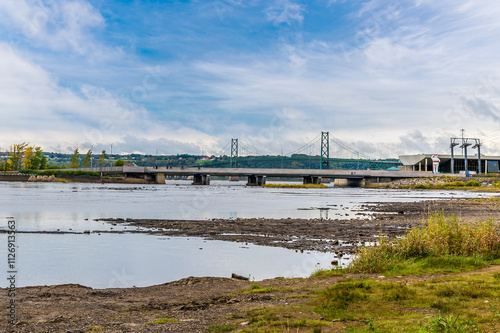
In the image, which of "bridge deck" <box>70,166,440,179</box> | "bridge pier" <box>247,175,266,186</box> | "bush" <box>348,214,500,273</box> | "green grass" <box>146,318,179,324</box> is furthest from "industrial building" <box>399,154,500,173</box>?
"green grass" <box>146,318,179,324</box>

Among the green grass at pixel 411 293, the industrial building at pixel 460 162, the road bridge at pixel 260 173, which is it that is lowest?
the green grass at pixel 411 293

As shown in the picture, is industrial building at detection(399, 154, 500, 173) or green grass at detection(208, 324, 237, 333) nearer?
green grass at detection(208, 324, 237, 333)

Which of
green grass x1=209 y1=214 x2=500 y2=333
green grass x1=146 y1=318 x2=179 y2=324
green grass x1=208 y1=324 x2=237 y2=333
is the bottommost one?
green grass x1=146 y1=318 x2=179 y2=324

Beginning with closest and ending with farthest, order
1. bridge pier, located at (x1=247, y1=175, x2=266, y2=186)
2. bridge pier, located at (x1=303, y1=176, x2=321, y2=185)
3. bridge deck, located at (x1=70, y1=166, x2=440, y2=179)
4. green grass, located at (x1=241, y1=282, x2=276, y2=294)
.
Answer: green grass, located at (x1=241, y1=282, x2=276, y2=294), bridge deck, located at (x1=70, y1=166, x2=440, y2=179), bridge pier, located at (x1=303, y1=176, x2=321, y2=185), bridge pier, located at (x1=247, y1=175, x2=266, y2=186)

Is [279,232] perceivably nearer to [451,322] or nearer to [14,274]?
[14,274]

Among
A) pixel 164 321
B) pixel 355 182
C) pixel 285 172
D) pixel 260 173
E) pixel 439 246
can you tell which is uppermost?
pixel 285 172

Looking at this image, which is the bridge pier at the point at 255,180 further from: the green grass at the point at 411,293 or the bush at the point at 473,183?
the green grass at the point at 411,293

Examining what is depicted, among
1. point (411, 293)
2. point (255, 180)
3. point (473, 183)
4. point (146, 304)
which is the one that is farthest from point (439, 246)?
point (255, 180)

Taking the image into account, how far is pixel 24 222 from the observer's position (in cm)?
3095

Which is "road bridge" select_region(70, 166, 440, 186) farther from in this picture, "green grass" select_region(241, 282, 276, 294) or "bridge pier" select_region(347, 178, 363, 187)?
"green grass" select_region(241, 282, 276, 294)

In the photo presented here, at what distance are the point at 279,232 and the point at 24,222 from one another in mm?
16560

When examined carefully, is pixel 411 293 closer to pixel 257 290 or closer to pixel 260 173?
pixel 257 290

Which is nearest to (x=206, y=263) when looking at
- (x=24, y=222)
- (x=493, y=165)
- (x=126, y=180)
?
(x=24, y=222)

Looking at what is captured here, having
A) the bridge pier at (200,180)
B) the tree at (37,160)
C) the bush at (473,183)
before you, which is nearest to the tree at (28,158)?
the tree at (37,160)
